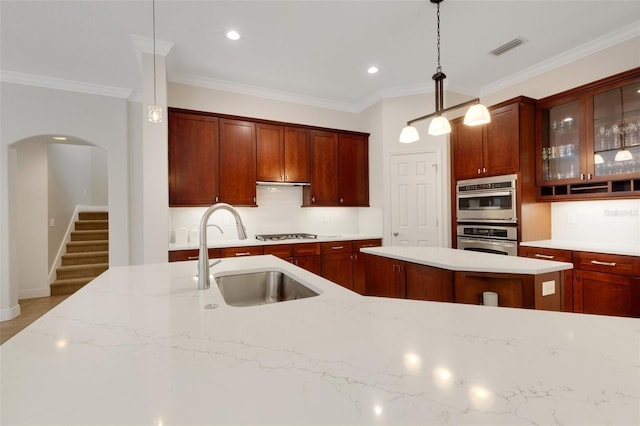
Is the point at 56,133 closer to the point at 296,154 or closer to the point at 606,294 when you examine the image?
the point at 296,154

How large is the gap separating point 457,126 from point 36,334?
4.44 metres

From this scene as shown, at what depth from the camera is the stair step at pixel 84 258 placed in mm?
5254

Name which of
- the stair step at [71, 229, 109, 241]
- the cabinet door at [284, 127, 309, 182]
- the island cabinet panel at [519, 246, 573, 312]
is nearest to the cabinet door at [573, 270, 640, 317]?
the island cabinet panel at [519, 246, 573, 312]

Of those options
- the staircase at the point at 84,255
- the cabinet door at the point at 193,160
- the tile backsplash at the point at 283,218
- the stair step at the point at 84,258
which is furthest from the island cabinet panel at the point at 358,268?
the stair step at the point at 84,258

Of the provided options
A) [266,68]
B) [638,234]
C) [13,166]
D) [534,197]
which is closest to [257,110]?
[266,68]

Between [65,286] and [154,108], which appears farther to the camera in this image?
[65,286]

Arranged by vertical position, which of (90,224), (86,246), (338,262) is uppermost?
(90,224)

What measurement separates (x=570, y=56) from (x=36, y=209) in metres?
7.35

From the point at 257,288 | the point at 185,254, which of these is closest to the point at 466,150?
the point at 257,288

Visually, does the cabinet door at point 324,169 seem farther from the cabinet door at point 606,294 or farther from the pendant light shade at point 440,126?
the cabinet door at point 606,294

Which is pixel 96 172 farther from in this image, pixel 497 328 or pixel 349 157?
pixel 497 328

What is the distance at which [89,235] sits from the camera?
592cm

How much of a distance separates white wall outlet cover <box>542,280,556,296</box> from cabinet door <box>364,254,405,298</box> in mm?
968

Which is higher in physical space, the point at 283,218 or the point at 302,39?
the point at 302,39
